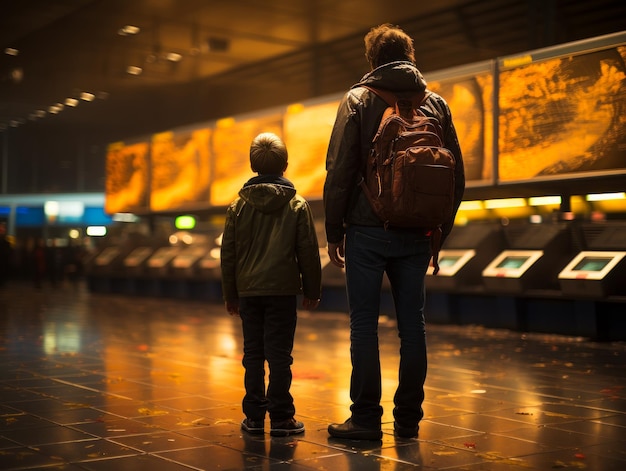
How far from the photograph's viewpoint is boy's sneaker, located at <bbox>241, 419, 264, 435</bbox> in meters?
4.58

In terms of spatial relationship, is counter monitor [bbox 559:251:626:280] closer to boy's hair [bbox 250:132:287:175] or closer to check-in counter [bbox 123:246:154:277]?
boy's hair [bbox 250:132:287:175]

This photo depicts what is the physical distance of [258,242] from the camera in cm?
477

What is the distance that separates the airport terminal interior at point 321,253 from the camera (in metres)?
4.53

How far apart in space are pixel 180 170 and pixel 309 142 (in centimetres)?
496

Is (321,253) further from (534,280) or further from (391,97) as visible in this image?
(391,97)

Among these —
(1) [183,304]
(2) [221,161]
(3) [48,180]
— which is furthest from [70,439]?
(3) [48,180]

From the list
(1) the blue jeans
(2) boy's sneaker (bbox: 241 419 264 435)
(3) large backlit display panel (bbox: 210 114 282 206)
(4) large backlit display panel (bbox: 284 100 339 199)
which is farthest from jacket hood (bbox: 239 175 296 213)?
(3) large backlit display panel (bbox: 210 114 282 206)

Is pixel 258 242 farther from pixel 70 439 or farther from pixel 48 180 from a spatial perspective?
pixel 48 180

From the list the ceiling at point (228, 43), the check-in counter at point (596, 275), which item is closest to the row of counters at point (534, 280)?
the check-in counter at point (596, 275)

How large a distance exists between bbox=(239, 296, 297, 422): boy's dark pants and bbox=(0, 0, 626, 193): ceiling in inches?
377

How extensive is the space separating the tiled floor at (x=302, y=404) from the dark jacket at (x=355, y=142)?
113 cm

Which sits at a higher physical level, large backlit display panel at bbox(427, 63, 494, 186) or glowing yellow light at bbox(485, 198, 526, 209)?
large backlit display panel at bbox(427, 63, 494, 186)

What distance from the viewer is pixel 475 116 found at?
12.3 m

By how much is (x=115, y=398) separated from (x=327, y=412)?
1.43 meters
